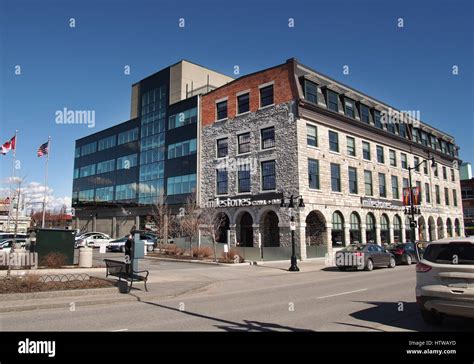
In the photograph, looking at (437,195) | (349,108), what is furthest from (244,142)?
(437,195)

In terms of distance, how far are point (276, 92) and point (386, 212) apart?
17.0 metres

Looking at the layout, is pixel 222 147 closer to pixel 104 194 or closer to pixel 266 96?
pixel 266 96

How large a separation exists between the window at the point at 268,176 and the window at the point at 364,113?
1152 centimetres

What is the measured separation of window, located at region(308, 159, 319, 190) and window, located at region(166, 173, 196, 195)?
44.2ft

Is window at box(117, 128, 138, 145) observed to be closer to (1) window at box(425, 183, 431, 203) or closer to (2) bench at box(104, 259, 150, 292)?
(1) window at box(425, 183, 431, 203)

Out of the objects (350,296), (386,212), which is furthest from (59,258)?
(386,212)

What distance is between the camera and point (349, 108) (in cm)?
3772

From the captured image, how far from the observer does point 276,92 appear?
33.7 metres

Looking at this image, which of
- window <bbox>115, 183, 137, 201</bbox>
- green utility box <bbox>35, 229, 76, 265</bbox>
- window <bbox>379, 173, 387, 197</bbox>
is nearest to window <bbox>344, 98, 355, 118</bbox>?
window <bbox>379, 173, 387, 197</bbox>

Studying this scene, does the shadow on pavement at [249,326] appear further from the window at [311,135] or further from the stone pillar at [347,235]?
the stone pillar at [347,235]

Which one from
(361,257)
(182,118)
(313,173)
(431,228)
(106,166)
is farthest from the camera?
(106,166)

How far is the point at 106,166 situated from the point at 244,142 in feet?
98.1

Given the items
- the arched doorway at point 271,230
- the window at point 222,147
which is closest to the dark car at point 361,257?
the arched doorway at point 271,230
